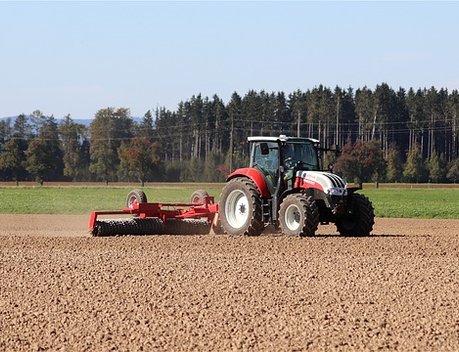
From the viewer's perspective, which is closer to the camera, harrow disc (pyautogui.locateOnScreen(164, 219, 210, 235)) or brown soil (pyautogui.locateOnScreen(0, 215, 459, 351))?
brown soil (pyautogui.locateOnScreen(0, 215, 459, 351))

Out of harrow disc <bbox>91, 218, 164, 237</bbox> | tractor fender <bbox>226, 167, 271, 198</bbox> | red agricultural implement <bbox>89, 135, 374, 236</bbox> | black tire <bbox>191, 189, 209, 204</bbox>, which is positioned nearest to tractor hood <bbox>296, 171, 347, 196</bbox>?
red agricultural implement <bbox>89, 135, 374, 236</bbox>

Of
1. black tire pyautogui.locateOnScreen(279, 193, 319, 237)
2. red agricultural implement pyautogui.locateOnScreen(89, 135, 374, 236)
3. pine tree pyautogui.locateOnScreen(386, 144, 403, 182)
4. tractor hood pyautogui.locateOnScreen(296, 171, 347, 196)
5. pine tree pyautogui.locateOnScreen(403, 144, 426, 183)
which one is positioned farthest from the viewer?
pine tree pyautogui.locateOnScreen(403, 144, 426, 183)

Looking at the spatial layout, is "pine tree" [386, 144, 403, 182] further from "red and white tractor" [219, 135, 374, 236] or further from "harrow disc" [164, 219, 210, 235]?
"red and white tractor" [219, 135, 374, 236]

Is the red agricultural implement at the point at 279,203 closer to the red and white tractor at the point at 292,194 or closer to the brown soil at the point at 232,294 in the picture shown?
the red and white tractor at the point at 292,194

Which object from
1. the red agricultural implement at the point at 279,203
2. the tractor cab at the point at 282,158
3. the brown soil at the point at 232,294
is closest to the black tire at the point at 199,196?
the red agricultural implement at the point at 279,203

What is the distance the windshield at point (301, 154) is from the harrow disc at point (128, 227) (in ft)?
10.9

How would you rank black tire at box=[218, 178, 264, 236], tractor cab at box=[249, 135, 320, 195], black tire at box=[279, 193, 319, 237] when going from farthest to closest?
black tire at box=[218, 178, 264, 236], tractor cab at box=[249, 135, 320, 195], black tire at box=[279, 193, 319, 237]

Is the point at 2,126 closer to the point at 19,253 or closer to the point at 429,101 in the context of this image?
the point at 429,101

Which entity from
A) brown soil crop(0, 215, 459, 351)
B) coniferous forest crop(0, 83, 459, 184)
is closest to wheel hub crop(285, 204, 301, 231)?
brown soil crop(0, 215, 459, 351)

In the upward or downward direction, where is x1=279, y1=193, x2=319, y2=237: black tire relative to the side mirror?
downward

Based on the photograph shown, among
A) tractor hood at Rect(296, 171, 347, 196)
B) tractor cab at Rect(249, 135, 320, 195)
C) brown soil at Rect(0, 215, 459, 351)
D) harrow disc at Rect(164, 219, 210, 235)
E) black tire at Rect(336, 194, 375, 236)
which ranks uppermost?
tractor cab at Rect(249, 135, 320, 195)

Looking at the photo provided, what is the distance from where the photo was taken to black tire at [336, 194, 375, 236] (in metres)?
19.2

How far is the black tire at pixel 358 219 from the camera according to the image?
63.0 feet

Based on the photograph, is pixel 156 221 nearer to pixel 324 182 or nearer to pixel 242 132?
pixel 324 182
